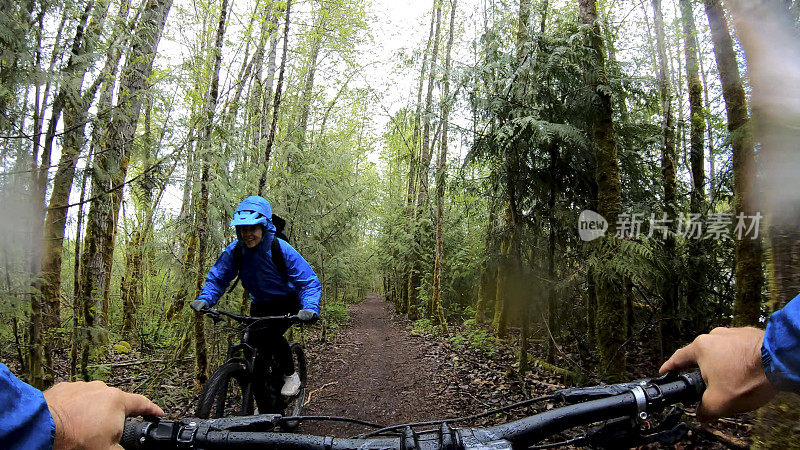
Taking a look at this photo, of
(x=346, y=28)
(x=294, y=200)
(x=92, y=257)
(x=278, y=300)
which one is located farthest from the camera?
(x=346, y=28)

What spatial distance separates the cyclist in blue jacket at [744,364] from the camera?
0.94 m

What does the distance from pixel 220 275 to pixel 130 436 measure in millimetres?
3411

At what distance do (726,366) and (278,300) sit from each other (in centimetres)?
430

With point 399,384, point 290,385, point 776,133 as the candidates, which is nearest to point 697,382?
point 776,133

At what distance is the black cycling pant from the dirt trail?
115 cm

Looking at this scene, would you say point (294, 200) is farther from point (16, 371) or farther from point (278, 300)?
point (16, 371)

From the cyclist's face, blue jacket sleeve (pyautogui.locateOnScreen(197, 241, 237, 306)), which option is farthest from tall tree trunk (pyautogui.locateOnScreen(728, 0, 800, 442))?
blue jacket sleeve (pyautogui.locateOnScreen(197, 241, 237, 306))

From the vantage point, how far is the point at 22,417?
82 cm

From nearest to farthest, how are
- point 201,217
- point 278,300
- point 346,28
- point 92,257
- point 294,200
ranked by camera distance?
1. point 278,300
2. point 92,257
3. point 201,217
4. point 294,200
5. point 346,28

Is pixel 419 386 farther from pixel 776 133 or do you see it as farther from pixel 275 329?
pixel 776 133

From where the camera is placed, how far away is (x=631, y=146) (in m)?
5.91

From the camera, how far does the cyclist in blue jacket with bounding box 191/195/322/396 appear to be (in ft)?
13.4

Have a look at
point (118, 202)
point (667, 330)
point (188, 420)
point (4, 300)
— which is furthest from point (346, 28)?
point (188, 420)

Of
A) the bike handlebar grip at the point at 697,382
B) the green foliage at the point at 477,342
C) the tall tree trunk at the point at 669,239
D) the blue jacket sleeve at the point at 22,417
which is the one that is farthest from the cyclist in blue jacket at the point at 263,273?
the green foliage at the point at 477,342
